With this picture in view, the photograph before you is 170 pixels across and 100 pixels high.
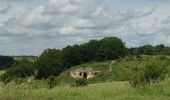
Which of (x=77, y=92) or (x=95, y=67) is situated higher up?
(x=95, y=67)

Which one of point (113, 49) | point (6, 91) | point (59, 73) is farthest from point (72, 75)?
point (6, 91)

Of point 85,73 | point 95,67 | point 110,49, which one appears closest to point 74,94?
point 95,67

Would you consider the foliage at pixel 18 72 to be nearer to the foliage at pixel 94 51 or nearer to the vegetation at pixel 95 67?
the vegetation at pixel 95 67

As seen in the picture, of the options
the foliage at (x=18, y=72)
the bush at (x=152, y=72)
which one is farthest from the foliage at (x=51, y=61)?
the bush at (x=152, y=72)

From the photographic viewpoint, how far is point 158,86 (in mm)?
18766

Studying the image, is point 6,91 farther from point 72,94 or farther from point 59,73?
point 59,73

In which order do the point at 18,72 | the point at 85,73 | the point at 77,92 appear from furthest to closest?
the point at 85,73 → the point at 18,72 → the point at 77,92

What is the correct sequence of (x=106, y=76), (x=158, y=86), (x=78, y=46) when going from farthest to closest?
(x=78, y=46)
(x=106, y=76)
(x=158, y=86)

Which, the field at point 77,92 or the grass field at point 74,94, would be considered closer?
the grass field at point 74,94

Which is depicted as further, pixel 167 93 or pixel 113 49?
pixel 113 49

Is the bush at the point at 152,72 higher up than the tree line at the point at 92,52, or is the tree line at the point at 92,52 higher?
the tree line at the point at 92,52

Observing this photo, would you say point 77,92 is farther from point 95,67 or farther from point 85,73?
point 85,73

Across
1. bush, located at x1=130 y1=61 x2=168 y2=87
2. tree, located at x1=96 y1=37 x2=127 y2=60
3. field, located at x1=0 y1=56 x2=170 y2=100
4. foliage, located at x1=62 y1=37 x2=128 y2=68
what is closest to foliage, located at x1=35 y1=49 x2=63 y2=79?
foliage, located at x1=62 y1=37 x2=128 y2=68

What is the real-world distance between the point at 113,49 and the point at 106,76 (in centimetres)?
2028
